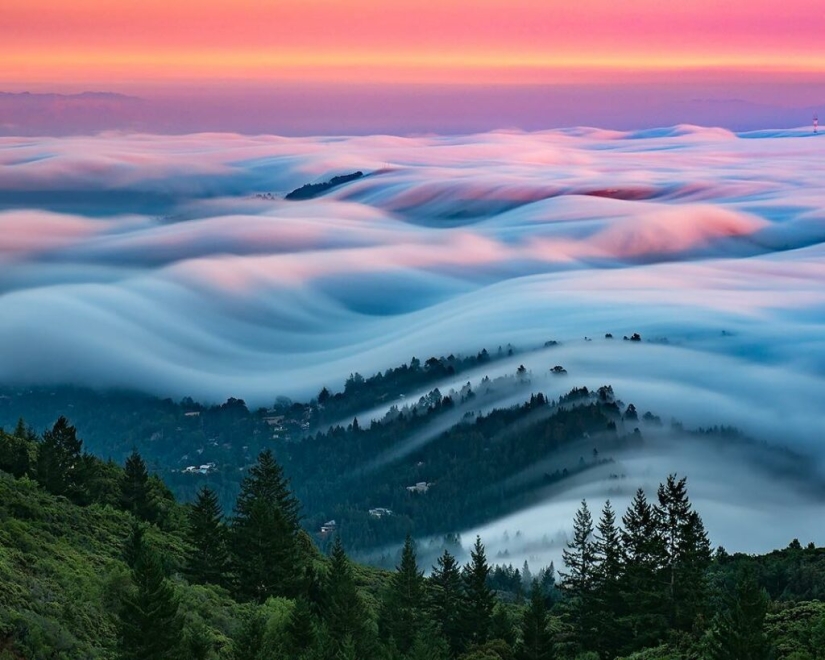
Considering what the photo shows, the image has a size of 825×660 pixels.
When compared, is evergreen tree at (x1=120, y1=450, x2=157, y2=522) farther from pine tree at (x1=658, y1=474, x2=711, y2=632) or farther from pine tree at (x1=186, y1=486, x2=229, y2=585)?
pine tree at (x1=658, y1=474, x2=711, y2=632)

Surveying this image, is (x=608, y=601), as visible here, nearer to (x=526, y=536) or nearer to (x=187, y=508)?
(x=187, y=508)

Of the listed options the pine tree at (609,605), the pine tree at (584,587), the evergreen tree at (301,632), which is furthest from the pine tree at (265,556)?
the pine tree at (609,605)

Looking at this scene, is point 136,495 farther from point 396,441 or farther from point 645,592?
point 396,441

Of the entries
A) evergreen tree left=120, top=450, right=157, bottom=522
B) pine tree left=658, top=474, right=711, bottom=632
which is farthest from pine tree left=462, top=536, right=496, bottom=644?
evergreen tree left=120, top=450, right=157, bottom=522

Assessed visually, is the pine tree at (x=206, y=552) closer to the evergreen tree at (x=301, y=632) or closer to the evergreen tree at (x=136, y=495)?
the evergreen tree at (x=136, y=495)

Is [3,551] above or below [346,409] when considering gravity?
below

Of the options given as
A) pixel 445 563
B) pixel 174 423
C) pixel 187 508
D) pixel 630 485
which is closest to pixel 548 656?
pixel 445 563
